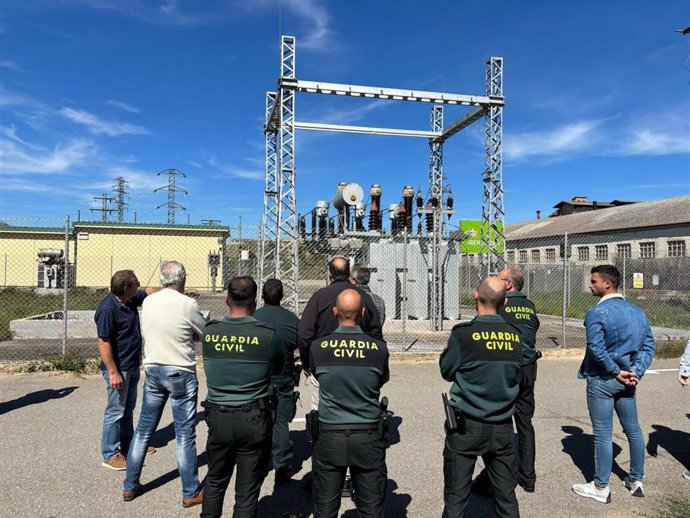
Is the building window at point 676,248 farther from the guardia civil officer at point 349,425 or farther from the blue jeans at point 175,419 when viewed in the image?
the blue jeans at point 175,419

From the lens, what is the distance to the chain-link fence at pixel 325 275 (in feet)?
37.7

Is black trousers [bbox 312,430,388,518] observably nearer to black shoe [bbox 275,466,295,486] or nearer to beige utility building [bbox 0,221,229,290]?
black shoe [bbox 275,466,295,486]

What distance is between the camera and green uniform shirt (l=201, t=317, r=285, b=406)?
3010 mm

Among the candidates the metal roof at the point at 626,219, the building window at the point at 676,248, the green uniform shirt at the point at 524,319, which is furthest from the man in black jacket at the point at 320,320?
the metal roof at the point at 626,219

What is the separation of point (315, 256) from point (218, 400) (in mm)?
12418

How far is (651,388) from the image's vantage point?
25.1ft

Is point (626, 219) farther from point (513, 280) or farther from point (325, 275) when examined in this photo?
point (513, 280)

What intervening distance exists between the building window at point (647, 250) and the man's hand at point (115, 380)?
113ft

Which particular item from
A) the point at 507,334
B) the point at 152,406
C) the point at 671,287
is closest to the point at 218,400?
the point at 152,406

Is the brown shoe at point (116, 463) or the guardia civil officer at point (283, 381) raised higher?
the guardia civil officer at point (283, 381)

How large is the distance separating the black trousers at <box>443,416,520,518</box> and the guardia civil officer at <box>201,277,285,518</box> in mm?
1236

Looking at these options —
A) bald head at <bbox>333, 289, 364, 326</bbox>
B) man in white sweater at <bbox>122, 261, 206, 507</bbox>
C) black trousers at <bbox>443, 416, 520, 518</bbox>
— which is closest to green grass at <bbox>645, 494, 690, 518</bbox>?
black trousers at <bbox>443, 416, 520, 518</bbox>

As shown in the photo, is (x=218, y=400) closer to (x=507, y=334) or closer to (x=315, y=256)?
(x=507, y=334)

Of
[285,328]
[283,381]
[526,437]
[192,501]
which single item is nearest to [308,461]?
[283,381]
